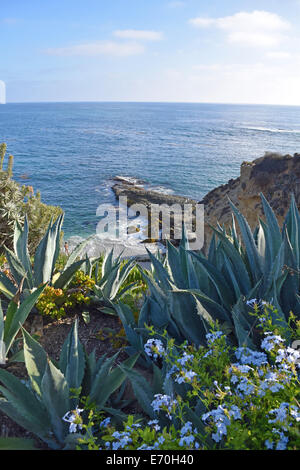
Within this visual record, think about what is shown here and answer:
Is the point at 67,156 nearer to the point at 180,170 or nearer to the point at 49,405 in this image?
the point at 180,170

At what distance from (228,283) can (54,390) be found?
55.9 inches

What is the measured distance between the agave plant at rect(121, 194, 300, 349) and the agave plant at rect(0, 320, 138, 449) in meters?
0.45

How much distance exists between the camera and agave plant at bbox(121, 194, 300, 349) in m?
2.50

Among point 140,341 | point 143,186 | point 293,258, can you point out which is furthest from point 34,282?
point 143,186

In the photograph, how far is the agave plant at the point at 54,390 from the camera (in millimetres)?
2045

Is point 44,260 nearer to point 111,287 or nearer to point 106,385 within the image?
point 111,287

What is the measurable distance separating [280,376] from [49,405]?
1.17 m

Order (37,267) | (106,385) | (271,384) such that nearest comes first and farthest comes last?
(271,384)
(106,385)
(37,267)

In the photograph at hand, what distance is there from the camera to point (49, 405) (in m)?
2.04

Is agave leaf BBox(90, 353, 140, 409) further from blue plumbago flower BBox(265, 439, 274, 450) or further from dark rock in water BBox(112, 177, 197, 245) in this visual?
dark rock in water BBox(112, 177, 197, 245)

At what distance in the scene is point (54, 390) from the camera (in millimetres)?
2047

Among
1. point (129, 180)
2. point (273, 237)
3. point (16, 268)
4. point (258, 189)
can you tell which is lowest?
point (16, 268)

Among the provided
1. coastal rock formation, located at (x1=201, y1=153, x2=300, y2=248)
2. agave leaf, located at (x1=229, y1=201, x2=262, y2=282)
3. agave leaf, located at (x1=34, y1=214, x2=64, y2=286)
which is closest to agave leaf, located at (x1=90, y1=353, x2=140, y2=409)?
agave leaf, located at (x1=229, y1=201, x2=262, y2=282)

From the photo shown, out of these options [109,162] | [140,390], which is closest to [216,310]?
[140,390]
